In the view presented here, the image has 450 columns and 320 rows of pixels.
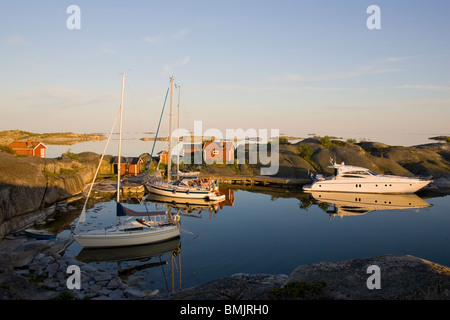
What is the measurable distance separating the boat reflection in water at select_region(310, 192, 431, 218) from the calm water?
115 mm

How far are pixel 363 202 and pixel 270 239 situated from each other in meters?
19.8

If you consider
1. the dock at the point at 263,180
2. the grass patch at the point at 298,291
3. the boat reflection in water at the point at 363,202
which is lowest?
the boat reflection in water at the point at 363,202

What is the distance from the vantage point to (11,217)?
2397 centimetres

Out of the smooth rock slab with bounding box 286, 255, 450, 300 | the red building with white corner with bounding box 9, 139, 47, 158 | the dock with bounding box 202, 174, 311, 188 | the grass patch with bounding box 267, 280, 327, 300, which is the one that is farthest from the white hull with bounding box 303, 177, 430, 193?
the red building with white corner with bounding box 9, 139, 47, 158

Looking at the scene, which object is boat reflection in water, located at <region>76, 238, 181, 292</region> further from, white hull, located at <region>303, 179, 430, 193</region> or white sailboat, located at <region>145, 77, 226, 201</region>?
white hull, located at <region>303, 179, 430, 193</region>

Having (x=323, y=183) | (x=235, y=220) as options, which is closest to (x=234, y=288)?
(x=235, y=220)

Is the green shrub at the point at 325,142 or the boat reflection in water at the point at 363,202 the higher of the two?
the green shrub at the point at 325,142

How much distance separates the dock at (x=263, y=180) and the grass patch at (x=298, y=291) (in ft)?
131

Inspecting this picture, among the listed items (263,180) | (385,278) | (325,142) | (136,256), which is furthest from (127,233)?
(325,142)

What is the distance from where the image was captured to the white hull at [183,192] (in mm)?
39750

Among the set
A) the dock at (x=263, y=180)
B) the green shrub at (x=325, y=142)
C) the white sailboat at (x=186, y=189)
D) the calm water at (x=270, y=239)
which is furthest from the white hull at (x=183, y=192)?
the green shrub at (x=325, y=142)

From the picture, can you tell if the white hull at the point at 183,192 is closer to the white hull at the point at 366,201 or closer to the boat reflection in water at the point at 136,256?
the white hull at the point at 366,201

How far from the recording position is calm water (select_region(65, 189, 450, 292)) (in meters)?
19.9
